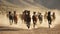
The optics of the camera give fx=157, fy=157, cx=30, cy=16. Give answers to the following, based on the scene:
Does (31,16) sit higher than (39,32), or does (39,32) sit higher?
(31,16)

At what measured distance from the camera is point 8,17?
89.5 inches

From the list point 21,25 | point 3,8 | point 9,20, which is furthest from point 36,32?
point 3,8

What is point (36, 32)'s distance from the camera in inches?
92.4

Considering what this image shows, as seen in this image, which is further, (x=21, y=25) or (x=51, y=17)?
(x=51, y=17)

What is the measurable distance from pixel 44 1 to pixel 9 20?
63cm

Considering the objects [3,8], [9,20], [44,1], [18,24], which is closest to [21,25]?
[18,24]

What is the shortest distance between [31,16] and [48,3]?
35 cm

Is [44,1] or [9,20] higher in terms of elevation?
[44,1]

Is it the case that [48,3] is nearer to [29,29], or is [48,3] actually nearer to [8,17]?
[29,29]

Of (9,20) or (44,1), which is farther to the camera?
(44,1)

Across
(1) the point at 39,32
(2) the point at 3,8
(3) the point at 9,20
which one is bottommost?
(1) the point at 39,32

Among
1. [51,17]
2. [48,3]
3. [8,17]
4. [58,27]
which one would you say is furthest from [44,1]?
[8,17]

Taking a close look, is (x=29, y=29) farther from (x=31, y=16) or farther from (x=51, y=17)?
(x=51, y=17)

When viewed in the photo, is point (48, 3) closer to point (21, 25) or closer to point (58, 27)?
point (58, 27)
